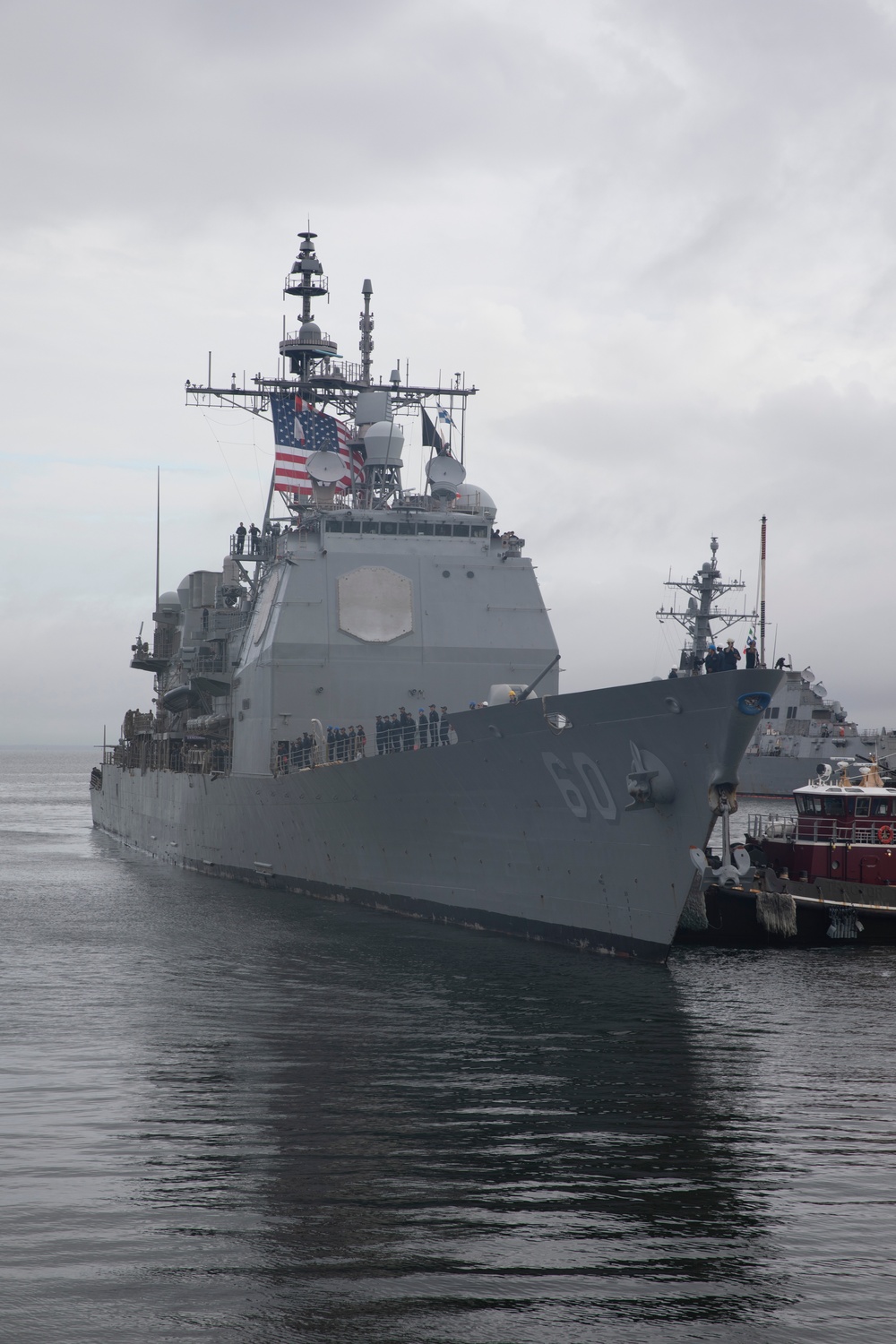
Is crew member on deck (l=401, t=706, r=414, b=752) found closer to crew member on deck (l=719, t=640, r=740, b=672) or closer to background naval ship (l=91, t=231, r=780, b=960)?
background naval ship (l=91, t=231, r=780, b=960)

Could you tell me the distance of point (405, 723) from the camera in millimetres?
16781

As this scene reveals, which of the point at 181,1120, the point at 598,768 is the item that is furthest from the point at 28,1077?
the point at 598,768

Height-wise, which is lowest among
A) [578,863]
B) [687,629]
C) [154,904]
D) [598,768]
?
[154,904]

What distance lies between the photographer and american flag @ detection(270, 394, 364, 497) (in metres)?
22.9

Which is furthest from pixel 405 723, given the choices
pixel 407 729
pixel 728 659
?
pixel 728 659

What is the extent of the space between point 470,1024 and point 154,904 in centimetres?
1068

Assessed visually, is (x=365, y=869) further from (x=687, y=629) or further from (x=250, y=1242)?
(x=687, y=629)

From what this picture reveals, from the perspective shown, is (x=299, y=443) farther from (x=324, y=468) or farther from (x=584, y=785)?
(x=584, y=785)

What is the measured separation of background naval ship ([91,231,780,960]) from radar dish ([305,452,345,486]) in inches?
1.9

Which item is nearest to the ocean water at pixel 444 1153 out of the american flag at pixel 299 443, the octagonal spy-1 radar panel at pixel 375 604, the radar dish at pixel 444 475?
the octagonal spy-1 radar panel at pixel 375 604

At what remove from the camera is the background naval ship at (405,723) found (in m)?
12.4

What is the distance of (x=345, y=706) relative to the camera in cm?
1950

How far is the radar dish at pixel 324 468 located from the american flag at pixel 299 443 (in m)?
0.70

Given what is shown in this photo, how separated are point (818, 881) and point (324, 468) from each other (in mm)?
10645
